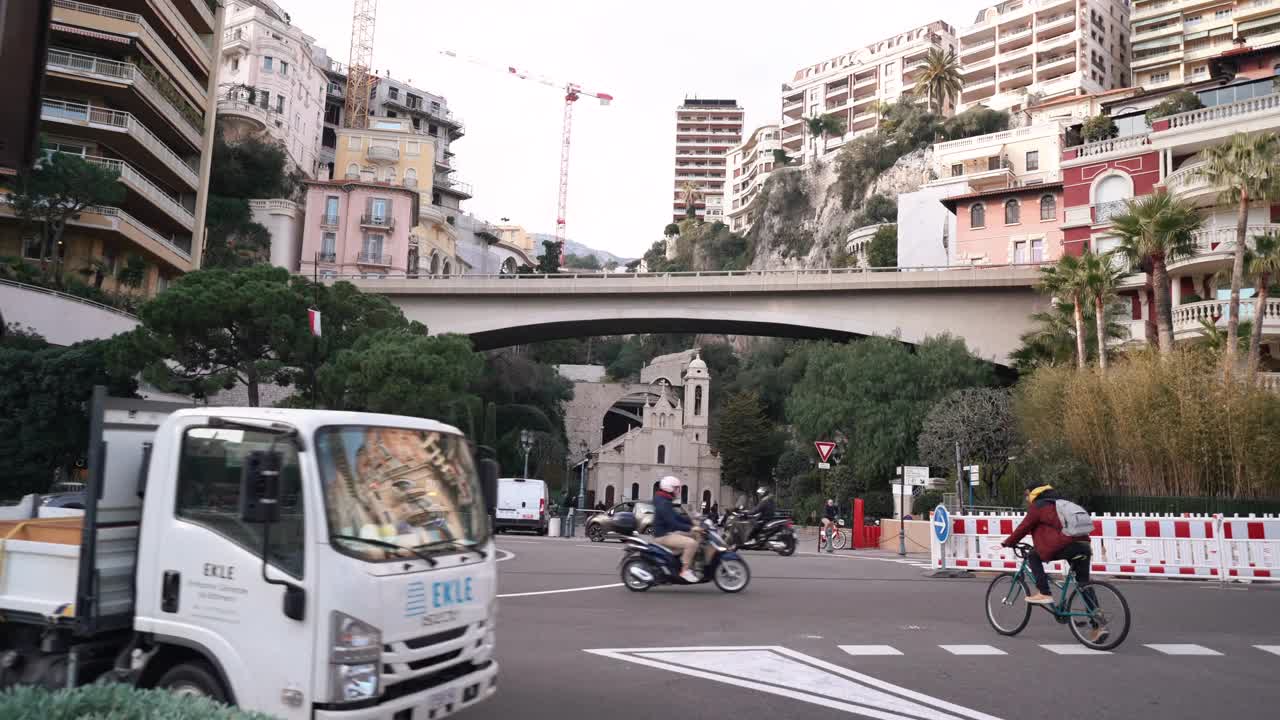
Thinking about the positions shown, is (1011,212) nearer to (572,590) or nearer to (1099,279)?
(1099,279)

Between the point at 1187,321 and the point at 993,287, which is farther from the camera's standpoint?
the point at 993,287

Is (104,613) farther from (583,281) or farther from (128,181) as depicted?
(583,281)

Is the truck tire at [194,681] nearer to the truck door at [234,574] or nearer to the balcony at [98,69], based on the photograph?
the truck door at [234,574]

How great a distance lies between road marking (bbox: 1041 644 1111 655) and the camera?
9.77m

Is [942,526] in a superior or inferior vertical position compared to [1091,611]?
superior

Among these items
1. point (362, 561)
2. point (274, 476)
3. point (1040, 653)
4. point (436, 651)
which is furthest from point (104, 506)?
point (1040, 653)

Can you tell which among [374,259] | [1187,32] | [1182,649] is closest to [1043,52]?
[1187,32]

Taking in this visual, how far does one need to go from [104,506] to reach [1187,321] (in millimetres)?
36385

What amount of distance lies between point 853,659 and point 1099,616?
2.59 meters

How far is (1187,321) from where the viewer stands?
35250 millimetres

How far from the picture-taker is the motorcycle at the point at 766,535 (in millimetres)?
24156

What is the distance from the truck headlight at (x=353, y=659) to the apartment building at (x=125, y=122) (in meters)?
42.2

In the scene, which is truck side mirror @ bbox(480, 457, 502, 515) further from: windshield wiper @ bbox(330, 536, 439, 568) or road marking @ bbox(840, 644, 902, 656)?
road marking @ bbox(840, 644, 902, 656)

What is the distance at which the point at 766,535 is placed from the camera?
79.5 feet
